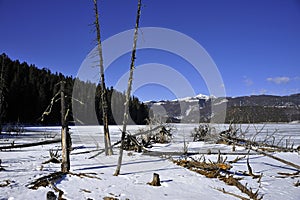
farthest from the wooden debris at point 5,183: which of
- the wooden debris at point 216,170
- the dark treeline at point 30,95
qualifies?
the dark treeline at point 30,95

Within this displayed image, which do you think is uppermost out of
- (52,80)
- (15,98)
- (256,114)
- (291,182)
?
(52,80)

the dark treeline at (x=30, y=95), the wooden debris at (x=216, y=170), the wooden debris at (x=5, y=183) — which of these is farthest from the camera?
the dark treeline at (x=30, y=95)

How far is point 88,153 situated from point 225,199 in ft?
21.6

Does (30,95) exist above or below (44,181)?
above

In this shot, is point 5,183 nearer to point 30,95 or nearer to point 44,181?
point 44,181

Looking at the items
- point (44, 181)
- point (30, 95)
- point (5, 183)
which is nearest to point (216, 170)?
point (44, 181)

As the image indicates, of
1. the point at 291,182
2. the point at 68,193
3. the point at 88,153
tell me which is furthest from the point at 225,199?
the point at 88,153

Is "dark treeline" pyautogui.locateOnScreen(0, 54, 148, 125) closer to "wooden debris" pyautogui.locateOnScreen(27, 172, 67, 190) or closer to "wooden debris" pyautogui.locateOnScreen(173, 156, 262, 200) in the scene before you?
"wooden debris" pyautogui.locateOnScreen(173, 156, 262, 200)

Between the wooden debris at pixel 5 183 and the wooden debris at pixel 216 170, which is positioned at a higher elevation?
the wooden debris at pixel 5 183

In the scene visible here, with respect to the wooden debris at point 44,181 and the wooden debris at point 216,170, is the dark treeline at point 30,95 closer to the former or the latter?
the wooden debris at point 216,170

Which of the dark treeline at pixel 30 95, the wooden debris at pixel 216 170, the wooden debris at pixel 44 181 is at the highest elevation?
the dark treeline at pixel 30 95

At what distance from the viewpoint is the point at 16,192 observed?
4.27m

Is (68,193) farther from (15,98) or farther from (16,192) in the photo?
(15,98)

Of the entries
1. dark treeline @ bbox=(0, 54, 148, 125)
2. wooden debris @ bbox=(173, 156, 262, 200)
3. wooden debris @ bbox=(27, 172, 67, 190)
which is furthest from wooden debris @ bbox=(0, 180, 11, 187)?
dark treeline @ bbox=(0, 54, 148, 125)
